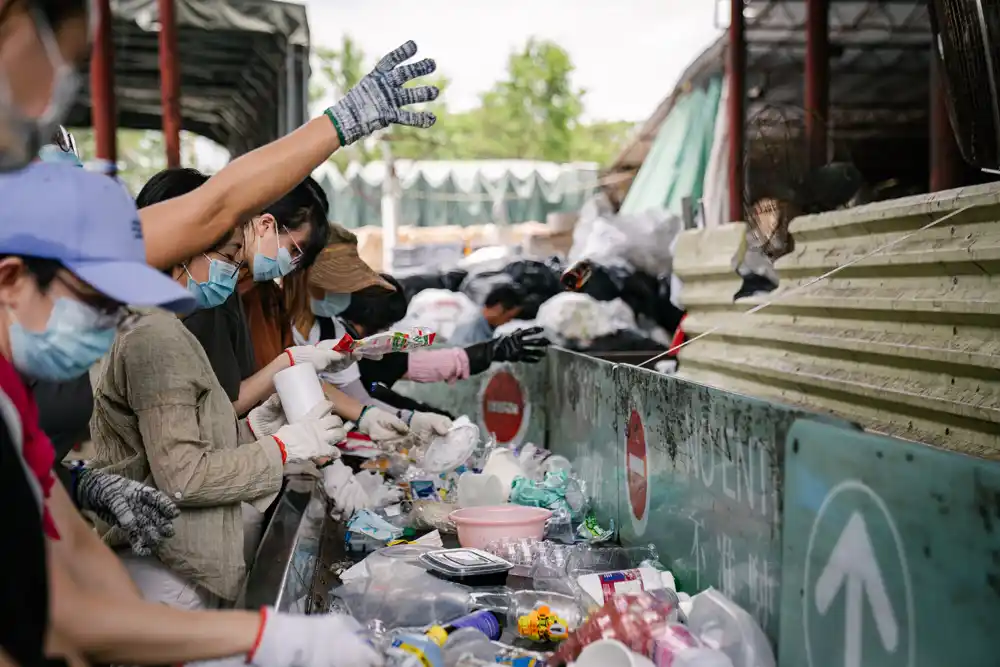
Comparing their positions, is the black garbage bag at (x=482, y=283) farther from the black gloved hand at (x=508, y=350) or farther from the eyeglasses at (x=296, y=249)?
the eyeglasses at (x=296, y=249)

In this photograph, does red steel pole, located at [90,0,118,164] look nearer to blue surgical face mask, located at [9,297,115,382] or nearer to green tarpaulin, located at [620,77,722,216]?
green tarpaulin, located at [620,77,722,216]

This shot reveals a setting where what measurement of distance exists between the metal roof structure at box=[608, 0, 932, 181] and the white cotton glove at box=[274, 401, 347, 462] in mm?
5744

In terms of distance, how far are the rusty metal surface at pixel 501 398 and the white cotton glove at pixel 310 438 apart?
218 cm

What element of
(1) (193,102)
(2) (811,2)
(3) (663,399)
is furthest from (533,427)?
(1) (193,102)

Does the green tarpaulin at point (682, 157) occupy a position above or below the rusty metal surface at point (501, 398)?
above

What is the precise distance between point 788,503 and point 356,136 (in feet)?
3.98

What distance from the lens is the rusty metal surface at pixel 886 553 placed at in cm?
120

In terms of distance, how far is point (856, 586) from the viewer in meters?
1.49

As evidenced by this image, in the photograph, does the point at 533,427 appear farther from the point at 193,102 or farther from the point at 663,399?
the point at 193,102

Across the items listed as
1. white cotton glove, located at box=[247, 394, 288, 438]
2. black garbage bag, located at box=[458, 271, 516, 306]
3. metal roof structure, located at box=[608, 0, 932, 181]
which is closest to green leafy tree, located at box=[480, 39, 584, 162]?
metal roof structure, located at box=[608, 0, 932, 181]

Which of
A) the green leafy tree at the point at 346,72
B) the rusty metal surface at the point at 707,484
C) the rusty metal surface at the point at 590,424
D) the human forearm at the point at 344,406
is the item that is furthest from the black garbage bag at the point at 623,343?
the green leafy tree at the point at 346,72

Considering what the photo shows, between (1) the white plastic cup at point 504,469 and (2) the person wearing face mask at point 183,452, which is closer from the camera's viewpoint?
(2) the person wearing face mask at point 183,452

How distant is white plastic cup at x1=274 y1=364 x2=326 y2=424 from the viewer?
2717mm

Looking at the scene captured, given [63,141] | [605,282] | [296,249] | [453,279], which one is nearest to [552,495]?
[296,249]
